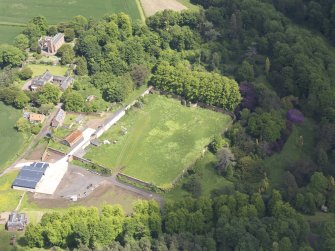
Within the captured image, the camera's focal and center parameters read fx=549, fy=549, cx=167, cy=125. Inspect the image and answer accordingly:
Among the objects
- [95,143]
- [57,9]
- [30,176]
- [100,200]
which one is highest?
[95,143]

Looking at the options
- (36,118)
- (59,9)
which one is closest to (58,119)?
(36,118)

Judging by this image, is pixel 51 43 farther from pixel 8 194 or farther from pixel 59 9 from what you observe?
pixel 8 194

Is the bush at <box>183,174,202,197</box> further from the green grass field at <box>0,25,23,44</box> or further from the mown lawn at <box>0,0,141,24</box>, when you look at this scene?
the green grass field at <box>0,25,23,44</box>

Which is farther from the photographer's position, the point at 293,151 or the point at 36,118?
the point at 36,118

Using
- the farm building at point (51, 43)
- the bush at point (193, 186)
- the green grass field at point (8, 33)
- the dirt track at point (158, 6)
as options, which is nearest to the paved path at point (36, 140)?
the farm building at point (51, 43)

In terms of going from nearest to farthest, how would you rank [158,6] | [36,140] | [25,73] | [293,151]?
[293,151] < [36,140] < [25,73] < [158,6]

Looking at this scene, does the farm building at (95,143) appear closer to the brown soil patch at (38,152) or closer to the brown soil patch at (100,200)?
the brown soil patch at (38,152)

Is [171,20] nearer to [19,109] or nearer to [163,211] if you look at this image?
[19,109]

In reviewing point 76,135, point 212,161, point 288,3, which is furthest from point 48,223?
point 288,3
